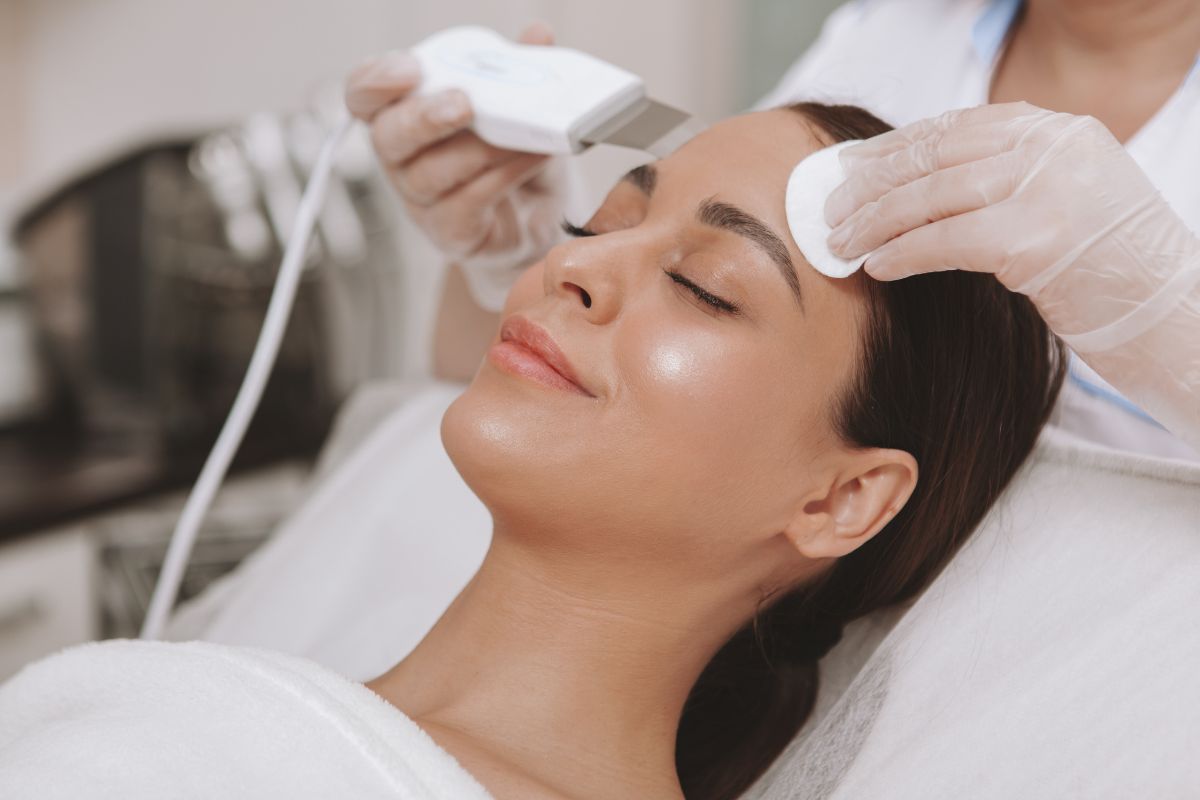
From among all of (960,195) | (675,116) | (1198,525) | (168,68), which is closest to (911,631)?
(1198,525)

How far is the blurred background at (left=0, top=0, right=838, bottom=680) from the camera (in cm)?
208

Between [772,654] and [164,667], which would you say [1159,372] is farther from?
[164,667]

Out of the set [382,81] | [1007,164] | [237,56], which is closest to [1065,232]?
[1007,164]

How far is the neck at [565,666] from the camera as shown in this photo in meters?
0.91

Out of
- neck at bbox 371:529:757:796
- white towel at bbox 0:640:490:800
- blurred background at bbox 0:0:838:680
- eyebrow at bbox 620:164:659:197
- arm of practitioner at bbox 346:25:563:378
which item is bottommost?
blurred background at bbox 0:0:838:680

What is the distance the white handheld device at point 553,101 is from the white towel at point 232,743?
50 centimetres

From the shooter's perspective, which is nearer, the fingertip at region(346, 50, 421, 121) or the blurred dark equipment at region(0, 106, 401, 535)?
the fingertip at region(346, 50, 421, 121)

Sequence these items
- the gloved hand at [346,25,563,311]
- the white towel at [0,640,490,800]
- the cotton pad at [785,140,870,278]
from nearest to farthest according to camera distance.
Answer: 1. the white towel at [0,640,490,800]
2. the cotton pad at [785,140,870,278]
3. the gloved hand at [346,25,563,311]

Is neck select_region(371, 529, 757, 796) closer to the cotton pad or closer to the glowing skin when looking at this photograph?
the glowing skin

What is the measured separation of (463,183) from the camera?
1199 mm

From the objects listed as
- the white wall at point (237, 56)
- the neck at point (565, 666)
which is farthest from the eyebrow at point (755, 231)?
the white wall at point (237, 56)

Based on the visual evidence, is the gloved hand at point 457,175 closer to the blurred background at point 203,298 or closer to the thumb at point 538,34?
the thumb at point 538,34

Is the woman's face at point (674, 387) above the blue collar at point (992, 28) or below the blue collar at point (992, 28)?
below

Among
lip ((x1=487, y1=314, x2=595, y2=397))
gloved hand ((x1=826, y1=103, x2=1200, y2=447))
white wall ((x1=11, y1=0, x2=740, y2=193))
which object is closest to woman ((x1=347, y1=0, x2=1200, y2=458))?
gloved hand ((x1=826, y1=103, x2=1200, y2=447))
